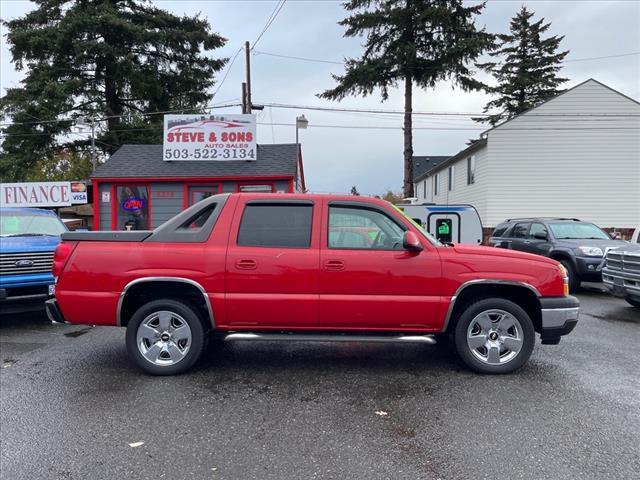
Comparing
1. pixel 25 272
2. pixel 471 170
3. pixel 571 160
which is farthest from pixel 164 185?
pixel 571 160

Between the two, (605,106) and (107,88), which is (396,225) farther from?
(107,88)

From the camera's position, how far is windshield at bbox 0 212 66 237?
25.2 feet

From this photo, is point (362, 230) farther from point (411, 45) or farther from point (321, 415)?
point (411, 45)

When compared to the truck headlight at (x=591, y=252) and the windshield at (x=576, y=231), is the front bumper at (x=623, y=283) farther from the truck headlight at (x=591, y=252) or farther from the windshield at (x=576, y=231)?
the windshield at (x=576, y=231)

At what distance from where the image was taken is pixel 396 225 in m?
4.43

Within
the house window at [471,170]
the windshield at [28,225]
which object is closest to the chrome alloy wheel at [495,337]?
the windshield at [28,225]

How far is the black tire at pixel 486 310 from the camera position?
14.2ft

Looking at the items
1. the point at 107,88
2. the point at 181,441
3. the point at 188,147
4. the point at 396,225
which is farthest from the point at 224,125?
the point at 107,88

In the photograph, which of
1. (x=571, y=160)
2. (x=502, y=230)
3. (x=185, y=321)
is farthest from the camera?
(x=571, y=160)

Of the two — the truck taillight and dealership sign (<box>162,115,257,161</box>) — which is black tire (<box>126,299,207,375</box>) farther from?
dealership sign (<box>162,115,257,161</box>)

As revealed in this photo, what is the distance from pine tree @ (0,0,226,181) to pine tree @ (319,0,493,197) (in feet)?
39.9

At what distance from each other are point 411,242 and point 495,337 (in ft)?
4.49

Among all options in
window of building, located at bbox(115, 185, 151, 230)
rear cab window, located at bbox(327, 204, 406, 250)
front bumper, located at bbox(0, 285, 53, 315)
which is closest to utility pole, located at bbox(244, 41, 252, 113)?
window of building, located at bbox(115, 185, 151, 230)

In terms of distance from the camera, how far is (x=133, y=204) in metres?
15.1
